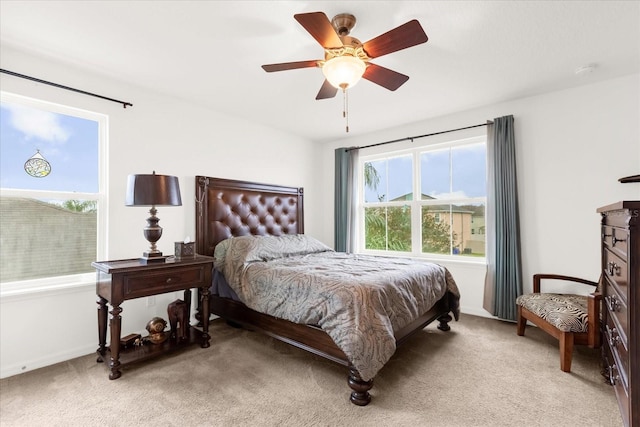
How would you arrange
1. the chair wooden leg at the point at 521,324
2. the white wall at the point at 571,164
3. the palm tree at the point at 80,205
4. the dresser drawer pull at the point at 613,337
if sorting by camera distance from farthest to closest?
the chair wooden leg at the point at 521,324 → the white wall at the point at 571,164 → the palm tree at the point at 80,205 → the dresser drawer pull at the point at 613,337

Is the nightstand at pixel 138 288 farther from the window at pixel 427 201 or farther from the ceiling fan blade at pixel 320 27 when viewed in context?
the window at pixel 427 201

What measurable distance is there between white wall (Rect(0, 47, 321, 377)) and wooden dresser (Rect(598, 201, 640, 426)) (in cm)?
343

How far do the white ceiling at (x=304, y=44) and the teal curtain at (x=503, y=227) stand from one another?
496 mm

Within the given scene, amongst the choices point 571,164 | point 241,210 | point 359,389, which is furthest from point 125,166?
point 571,164

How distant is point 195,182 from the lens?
3340 millimetres

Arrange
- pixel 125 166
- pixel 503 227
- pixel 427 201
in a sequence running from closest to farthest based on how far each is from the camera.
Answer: pixel 125 166, pixel 503 227, pixel 427 201

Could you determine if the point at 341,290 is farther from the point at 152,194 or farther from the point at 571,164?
the point at 571,164

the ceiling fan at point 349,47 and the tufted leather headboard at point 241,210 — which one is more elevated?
the ceiling fan at point 349,47

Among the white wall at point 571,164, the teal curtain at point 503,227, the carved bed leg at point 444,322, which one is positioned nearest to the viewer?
the white wall at point 571,164

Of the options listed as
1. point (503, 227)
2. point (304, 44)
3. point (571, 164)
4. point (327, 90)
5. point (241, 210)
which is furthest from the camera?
point (241, 210)

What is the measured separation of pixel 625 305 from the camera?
144 centimetres

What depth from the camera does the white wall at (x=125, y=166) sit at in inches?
91.2

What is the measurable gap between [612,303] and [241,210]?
134 inches

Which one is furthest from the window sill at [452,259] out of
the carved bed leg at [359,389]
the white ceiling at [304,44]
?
the carved bed leg at [359,389]
